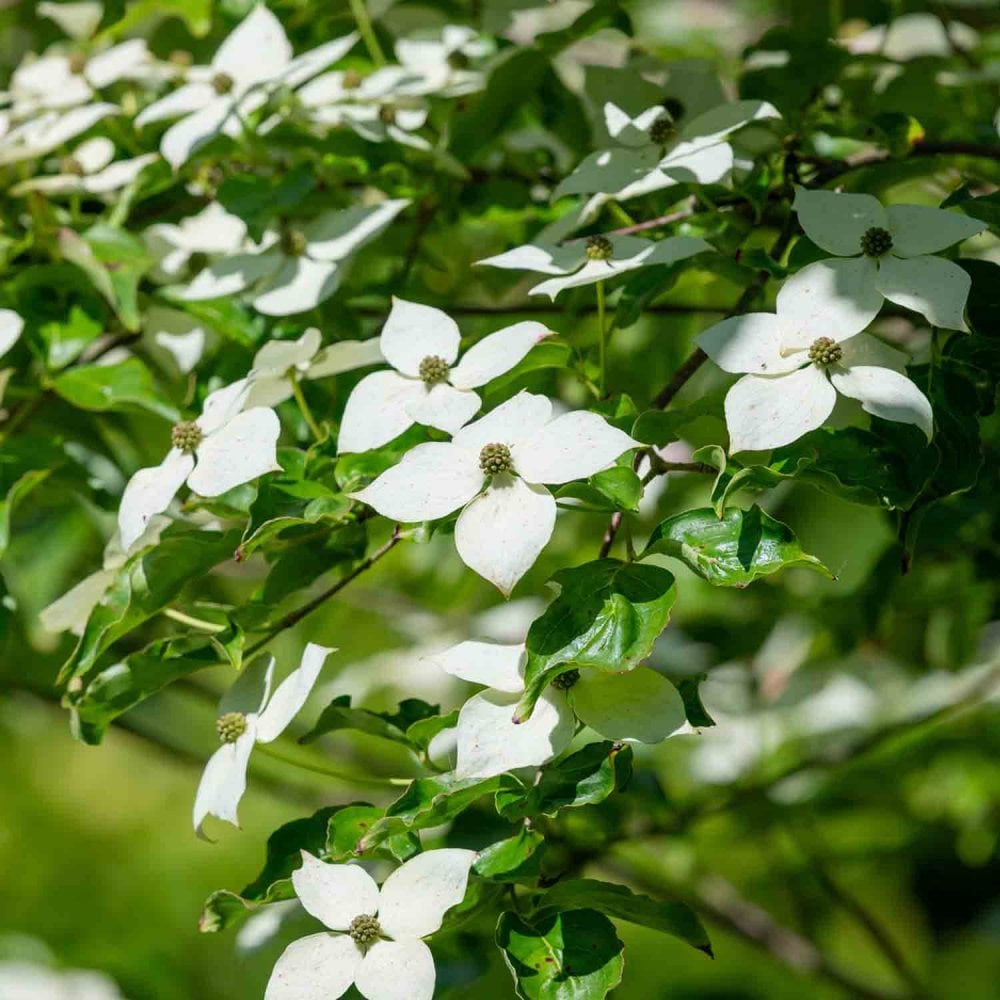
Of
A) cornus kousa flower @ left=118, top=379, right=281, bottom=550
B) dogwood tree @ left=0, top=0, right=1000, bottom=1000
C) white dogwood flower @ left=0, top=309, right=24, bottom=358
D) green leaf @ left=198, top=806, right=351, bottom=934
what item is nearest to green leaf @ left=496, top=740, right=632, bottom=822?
dogwood tree @ left=0, top=0, right=1000, bottom=1000

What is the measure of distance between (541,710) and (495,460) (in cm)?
12

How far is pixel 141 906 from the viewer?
6.45 ft

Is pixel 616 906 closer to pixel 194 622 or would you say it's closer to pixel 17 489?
pixel 194 622

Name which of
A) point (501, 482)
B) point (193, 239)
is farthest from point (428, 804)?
point (193, 239)

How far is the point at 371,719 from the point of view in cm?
72

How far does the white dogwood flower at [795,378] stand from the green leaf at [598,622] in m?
0.08

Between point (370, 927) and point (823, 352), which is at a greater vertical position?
point (823, 352)

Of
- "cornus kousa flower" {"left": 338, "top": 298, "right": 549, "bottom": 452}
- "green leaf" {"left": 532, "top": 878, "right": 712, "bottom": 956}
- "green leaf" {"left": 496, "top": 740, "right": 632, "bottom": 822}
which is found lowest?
"green leaf" {"left": 532, "top": 878, "right": 712, "bottom": 956}

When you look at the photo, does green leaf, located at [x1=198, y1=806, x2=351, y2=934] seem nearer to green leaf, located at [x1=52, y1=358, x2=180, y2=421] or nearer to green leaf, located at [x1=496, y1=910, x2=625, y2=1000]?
green leaf, located at [x1=496, y1=910, x2=625, y2=1000]

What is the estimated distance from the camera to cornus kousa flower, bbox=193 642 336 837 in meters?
0.68

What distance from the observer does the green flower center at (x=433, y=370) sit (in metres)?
0.72

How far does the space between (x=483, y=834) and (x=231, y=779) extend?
0.70 ft

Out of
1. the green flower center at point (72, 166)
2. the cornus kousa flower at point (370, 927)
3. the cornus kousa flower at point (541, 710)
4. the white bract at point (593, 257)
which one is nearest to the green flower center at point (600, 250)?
the white bract at point (593, 257)

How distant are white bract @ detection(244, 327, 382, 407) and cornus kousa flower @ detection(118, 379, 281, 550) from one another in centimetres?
2
